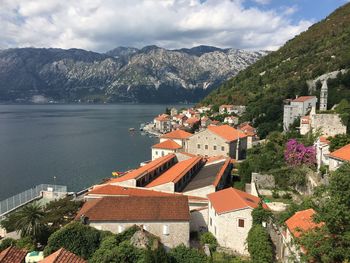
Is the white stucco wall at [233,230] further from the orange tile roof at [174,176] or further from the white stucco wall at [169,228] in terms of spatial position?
the orange tile roof at [174,176]

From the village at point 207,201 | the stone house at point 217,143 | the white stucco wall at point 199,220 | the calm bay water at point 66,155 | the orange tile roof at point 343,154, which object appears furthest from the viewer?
the calm bay water at point 66,155

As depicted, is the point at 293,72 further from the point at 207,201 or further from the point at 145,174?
the point at 207,201

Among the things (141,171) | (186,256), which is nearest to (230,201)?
(186,256)

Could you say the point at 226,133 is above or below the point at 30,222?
above

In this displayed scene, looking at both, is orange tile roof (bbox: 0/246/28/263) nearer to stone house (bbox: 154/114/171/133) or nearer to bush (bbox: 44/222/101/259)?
bush (bbox: 44/222/101/259)

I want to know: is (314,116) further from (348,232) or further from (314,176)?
(348,232)

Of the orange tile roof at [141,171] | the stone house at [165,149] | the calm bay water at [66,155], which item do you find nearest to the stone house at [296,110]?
the stone house at [165,149]

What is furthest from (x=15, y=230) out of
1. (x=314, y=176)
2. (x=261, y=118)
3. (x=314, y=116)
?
(x=261, y=118)
